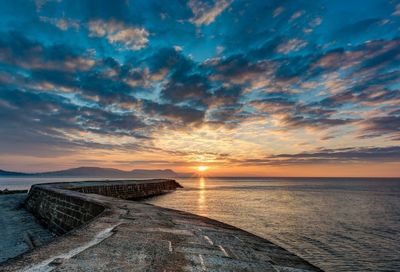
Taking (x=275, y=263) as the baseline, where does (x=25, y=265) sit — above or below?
above

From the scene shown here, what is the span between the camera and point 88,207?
1020cm

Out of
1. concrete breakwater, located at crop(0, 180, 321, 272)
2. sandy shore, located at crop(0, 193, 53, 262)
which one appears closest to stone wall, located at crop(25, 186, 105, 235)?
sandy shore, located at crop(0, 193, 53, 262)

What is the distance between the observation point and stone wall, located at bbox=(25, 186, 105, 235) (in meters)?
10.0

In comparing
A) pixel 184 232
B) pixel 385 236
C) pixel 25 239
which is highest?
pixel 184 232

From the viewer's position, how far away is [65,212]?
38.9ft

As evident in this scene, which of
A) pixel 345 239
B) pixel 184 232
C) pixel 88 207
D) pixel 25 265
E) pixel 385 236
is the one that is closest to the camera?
pixel 25 265

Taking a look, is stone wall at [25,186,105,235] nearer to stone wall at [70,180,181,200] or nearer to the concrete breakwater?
the concrete breakwater

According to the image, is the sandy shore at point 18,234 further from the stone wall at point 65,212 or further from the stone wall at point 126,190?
the stone wall at point 126,190

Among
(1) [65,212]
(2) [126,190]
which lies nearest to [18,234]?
(1) [65,212]

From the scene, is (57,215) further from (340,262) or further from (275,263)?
(340,262)

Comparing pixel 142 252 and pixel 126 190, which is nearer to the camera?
pixel 142 252

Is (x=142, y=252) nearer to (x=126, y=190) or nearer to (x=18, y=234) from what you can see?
(x=18, y=234)

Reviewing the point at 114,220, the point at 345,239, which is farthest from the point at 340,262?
the point at 114,220

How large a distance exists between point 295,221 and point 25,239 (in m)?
19.1
